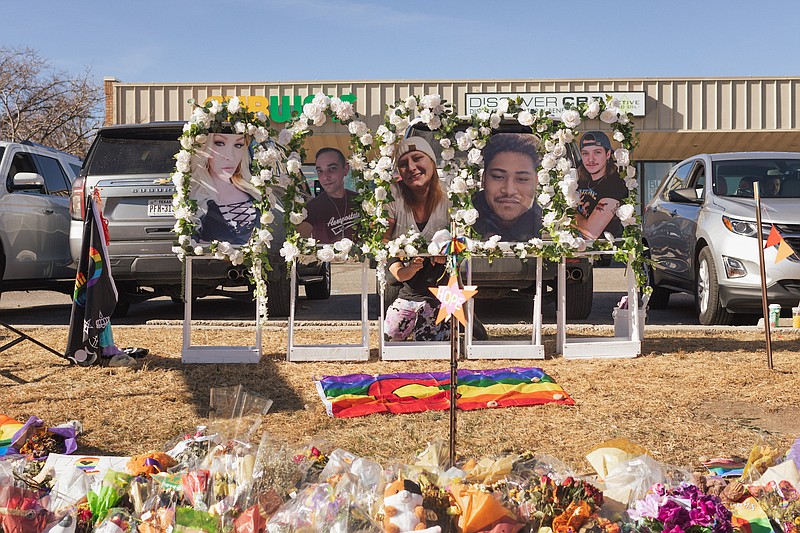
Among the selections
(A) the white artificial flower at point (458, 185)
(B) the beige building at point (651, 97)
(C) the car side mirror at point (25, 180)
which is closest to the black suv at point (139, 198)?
(C) the car side mirror at point (25, 180)

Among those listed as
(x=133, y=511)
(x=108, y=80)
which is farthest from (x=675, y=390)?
(x=108, y=80)

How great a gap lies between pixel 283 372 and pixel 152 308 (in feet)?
17.4

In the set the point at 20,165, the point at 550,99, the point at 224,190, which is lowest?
the point at 224,190

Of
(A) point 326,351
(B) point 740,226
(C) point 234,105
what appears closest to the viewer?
(C) point 234,105

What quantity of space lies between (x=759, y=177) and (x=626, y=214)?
2733 mm

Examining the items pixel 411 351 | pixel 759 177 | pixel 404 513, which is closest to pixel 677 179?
pixel 759 177

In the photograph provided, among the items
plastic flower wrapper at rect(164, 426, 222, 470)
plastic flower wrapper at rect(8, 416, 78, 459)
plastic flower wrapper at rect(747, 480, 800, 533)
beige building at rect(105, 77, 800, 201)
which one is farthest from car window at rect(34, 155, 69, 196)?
beige building at rect(105, 77, 800, 201)

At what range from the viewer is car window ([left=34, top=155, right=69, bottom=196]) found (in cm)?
1044

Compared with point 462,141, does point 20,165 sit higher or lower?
higher

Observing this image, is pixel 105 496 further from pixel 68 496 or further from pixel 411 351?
pixel 411 351

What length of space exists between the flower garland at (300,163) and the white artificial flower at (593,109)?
185cm

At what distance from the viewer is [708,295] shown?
868 cm

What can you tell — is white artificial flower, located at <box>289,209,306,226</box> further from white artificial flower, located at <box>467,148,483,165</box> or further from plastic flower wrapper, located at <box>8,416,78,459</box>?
plastic flower wrapper, located at <box>8,416,78,459</box>

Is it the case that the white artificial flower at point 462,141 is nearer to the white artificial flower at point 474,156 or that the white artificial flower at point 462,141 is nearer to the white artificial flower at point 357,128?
the white artificial flower at point 474,156
